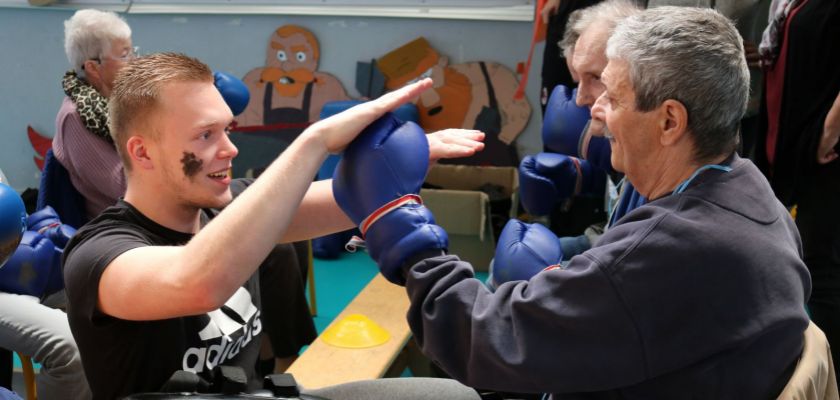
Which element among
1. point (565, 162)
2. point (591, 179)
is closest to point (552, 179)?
point (565, 162)

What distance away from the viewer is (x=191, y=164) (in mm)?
1880

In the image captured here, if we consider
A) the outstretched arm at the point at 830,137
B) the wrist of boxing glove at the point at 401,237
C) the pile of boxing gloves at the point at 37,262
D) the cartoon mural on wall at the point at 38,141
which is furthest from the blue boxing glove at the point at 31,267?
the cartoon mural on wall at the point at 38,141

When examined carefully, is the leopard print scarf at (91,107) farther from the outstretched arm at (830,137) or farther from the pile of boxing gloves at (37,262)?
the outstretched arm at (830,137)

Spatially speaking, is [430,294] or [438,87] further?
[438,87]

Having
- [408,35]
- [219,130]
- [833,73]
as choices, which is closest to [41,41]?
[408,35]

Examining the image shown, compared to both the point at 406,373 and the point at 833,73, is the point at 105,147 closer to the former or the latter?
the point at 406,373

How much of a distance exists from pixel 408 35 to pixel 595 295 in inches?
176

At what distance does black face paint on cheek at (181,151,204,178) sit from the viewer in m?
1.88

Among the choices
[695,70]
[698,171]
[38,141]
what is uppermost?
[695,70]

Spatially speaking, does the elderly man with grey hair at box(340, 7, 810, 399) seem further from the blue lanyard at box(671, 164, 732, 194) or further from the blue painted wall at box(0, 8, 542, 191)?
the blue painted wall at box(0, 8, 542, 191)

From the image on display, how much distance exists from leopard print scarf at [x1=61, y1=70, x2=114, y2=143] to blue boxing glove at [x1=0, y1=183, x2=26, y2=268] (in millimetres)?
1301

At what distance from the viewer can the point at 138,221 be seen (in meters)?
1.87

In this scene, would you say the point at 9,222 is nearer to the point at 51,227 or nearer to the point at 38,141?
the point at 51,227

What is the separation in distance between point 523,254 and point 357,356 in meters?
0.98
